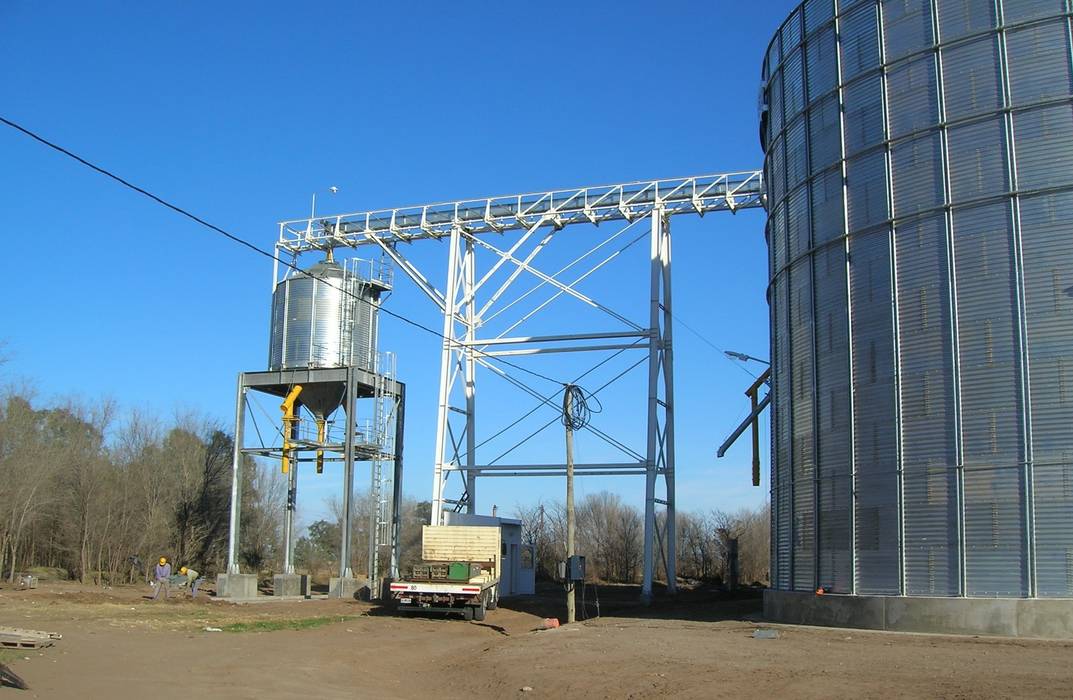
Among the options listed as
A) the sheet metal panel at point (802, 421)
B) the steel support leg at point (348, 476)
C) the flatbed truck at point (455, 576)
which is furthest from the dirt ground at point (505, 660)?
the steel support leg at point (348, 476)

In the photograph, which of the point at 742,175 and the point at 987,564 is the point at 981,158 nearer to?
the point at 987,564

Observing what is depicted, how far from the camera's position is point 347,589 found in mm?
34500

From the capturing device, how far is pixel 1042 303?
1798 centimetres

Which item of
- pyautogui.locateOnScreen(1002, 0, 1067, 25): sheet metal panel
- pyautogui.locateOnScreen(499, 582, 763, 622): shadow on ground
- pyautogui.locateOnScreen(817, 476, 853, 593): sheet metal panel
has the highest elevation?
pyautogui.locateOnScreen(1002, 0, 1067, 25): sheet metal panel

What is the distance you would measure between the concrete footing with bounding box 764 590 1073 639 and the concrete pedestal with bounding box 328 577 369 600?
18354mm

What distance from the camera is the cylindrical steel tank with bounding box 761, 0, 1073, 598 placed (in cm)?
1783

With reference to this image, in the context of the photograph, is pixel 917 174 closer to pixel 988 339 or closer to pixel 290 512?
pixel 988 339

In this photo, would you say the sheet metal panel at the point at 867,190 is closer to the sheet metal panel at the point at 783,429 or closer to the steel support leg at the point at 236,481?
the sheet metal panel at the point at 783,429

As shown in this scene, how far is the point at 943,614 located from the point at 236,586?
24.0m

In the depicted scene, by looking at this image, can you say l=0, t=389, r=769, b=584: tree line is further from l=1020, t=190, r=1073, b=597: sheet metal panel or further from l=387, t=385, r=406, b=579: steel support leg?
l=1020, t=190, r=1073, b=597: sheet metal panel

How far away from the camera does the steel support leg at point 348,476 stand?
3294 centimetres

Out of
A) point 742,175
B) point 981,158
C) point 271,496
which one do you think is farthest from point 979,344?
point 271,496

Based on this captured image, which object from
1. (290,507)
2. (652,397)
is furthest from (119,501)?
(652,397)

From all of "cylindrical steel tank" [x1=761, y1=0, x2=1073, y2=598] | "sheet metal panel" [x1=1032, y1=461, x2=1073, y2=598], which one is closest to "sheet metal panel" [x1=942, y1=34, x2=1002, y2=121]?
"cylindrical steel tank" [x1=761, y1=0, x2=1073, y2=598]
